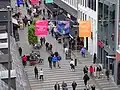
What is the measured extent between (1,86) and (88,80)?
1758 cm

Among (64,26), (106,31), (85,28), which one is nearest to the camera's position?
(85,28)

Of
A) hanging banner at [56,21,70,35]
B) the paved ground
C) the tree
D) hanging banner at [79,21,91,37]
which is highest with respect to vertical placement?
hanging banner at [79,21,91,37]

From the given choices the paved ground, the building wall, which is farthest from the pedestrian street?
the building wall

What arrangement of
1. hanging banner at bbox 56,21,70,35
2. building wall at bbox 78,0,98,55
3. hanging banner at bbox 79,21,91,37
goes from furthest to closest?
building wall at bbox 78,0,98,55, hanging banner at bbox 56,21,70,35, hanging banner at bbox 79,21,91,37

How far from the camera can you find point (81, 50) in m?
48.8

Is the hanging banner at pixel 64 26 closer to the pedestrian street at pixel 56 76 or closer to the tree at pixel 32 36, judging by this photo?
the pedestrian street at pixel 56 76

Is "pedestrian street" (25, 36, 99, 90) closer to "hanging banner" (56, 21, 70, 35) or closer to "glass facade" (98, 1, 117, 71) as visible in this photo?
"glass facade" (98, 1, 117, 71)

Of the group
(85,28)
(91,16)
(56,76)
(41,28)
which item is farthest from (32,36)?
(85,28)

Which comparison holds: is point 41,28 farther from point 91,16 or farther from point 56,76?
point 91,16

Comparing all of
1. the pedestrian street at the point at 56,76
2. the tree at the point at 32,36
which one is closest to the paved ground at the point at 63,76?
the pedestrian street at the point at 56,76

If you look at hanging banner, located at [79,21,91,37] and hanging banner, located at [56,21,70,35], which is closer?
hanging banner, located at [79,21,91,37]

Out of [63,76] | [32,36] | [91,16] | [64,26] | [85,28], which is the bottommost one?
[63,76]

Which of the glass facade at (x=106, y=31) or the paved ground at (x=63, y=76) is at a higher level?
the glass facade at (x=106, y=31)

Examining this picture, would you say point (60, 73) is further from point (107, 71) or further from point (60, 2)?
point (60, 2)
